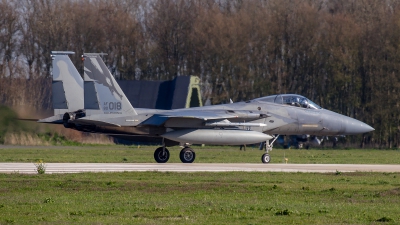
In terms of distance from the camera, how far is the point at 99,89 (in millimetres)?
26750

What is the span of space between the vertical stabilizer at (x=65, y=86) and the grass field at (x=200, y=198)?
8.41 meters

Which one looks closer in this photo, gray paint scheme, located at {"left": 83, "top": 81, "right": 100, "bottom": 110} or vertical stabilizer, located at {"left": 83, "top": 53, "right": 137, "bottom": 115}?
vertical stabilizer, located at {"left": 83, "top": 53, "right": 137, "bottom": 115}

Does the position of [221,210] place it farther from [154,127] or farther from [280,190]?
[154,127]

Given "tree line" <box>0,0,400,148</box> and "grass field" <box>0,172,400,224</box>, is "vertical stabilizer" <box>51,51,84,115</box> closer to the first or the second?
"grass field" <box>0,172,400,224</box>

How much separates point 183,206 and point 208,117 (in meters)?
13.9

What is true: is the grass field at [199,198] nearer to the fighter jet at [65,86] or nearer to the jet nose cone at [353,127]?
the fighter jet at [65,86]

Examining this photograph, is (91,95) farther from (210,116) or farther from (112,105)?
(210,116)

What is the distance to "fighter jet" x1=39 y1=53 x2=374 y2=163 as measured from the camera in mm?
26812

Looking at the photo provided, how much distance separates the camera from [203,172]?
73.5 feet

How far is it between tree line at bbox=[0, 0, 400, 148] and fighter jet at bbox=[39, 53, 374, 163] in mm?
25613

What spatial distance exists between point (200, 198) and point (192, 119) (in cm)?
1283

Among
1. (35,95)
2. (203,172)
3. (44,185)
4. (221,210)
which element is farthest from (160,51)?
(221,210)

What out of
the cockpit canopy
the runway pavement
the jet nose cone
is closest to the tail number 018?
the runway pavement

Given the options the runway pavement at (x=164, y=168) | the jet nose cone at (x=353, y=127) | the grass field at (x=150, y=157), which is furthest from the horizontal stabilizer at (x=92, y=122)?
the jet nose cone at (x=353, y=127)
